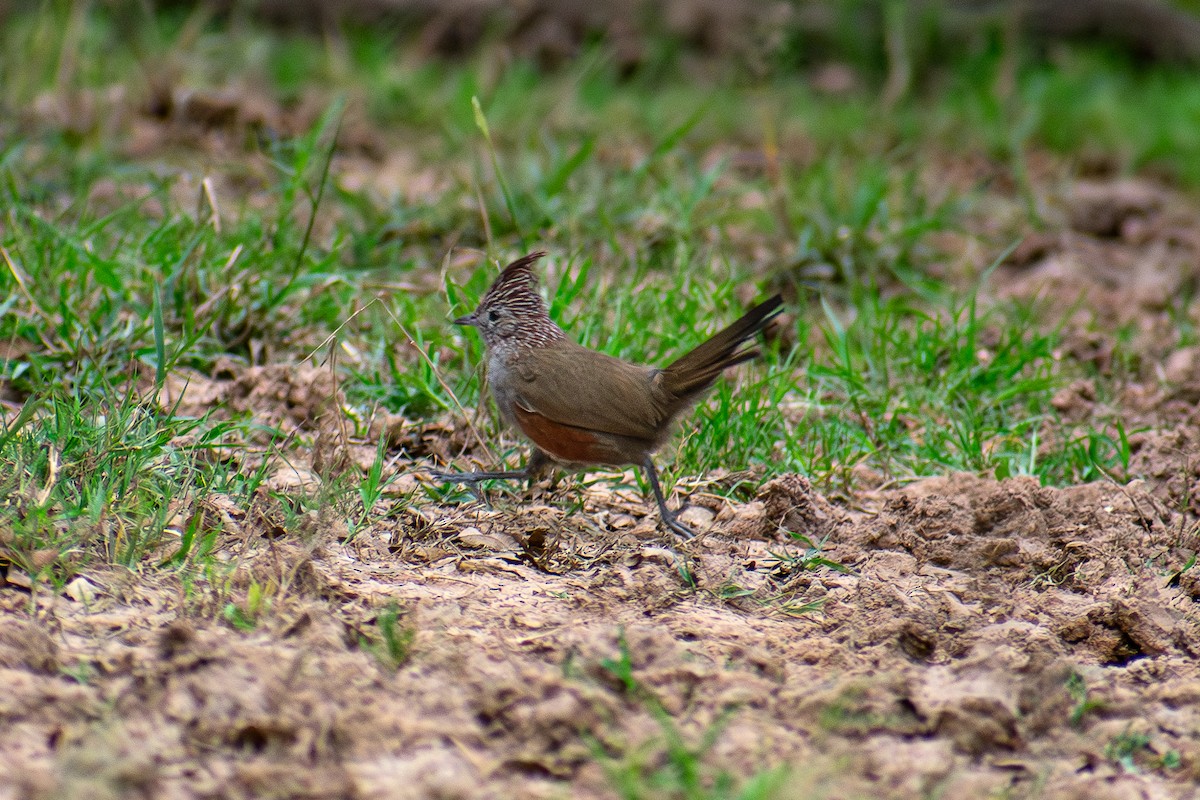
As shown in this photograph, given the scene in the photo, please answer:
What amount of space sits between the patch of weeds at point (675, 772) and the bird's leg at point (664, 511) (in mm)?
1280

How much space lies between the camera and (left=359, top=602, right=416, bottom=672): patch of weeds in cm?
287

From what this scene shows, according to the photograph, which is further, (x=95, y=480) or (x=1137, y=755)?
(x=95, y=480)

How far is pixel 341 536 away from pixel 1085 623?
204cm

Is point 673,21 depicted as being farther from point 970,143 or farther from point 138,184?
point 138,184

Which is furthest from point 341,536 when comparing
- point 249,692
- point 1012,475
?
point 1012,475

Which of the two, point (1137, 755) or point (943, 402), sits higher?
point (1137, 755)

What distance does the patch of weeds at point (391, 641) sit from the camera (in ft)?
9.42

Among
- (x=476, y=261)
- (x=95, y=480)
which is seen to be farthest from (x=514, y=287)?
(x=95, y=480)

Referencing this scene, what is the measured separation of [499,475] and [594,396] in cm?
41

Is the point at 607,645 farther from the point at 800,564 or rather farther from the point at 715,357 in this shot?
the point at 715,357

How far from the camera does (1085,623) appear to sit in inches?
133

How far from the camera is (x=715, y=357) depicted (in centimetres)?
412

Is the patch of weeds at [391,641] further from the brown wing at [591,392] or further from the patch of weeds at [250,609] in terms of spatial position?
the brown wing at [591,392]

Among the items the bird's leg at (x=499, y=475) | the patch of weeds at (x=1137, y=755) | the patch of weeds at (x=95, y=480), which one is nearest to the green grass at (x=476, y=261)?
the patch of weeds at (x=95, y=480)
